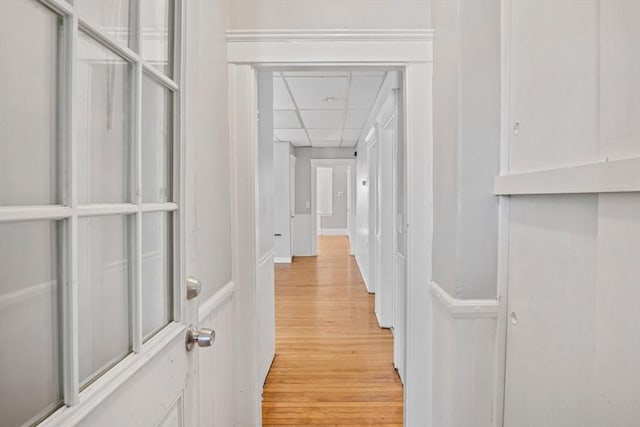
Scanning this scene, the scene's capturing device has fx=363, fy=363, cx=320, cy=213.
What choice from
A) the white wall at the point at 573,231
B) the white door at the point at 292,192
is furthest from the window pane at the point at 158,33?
the white door at the point at 292,192

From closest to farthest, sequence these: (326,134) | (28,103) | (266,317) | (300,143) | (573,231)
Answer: (28,103) < (573,231) < (266,317) < (326,134) < (300,143)

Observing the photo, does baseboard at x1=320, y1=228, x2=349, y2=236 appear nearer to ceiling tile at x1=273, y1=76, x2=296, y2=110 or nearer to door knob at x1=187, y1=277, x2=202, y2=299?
ceiling tile at x1=273, y1=76, x2=296, y2=110

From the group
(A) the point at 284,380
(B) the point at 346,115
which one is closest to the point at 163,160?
(A) the point at 284,380

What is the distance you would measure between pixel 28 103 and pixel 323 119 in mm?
4685

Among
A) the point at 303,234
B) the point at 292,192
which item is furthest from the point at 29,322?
the point at 303,234

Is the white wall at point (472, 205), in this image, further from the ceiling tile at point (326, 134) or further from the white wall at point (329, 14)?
the ceiling tile at point (326, 134)

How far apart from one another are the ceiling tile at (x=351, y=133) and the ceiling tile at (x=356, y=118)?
11.7 inches

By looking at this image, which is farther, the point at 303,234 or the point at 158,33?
the point at 303,234

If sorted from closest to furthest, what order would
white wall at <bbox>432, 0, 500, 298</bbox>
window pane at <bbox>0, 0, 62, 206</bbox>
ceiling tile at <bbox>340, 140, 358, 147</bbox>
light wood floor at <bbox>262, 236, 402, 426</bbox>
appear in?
1. window pane at <bbox>0, 0, 62, 206</bbox>
2. white wall at <bbox>432, 0, 500, 298</bbox>
3. light wood floor at <bbox>262, 236, 402, 426</bbox>
4. ceiling tile at <bbox>340, 140, 358, 147</bbox>

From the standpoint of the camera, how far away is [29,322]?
0.52m

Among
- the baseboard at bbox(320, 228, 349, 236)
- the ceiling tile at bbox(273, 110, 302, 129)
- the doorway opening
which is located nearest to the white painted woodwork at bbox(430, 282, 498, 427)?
the doorway opening

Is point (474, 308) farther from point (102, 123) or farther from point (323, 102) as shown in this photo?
point (323, 102)

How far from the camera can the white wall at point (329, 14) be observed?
5.59 ft

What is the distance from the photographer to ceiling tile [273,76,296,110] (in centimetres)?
338
